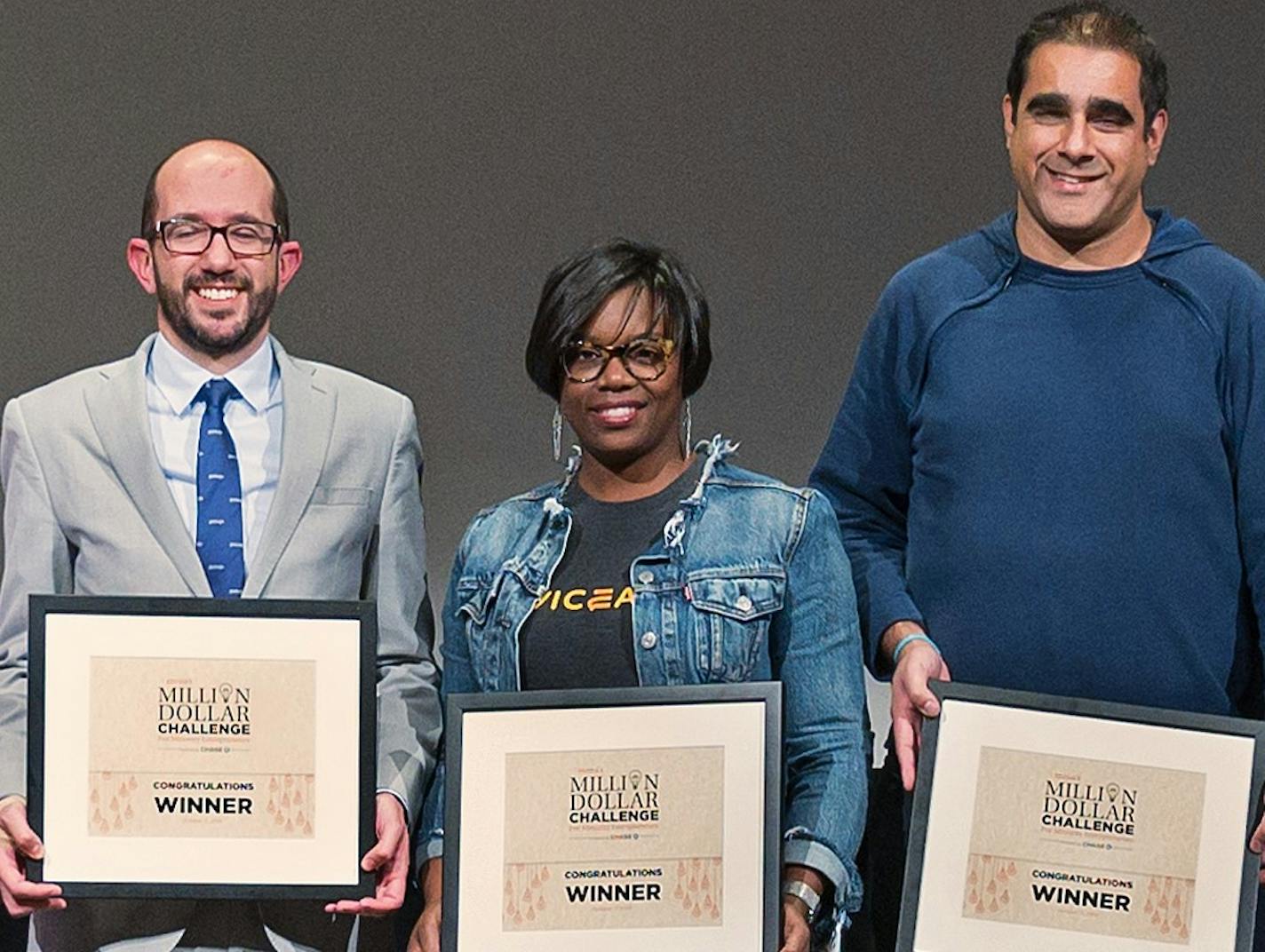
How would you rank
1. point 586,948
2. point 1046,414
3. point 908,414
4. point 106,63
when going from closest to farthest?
point 586,948 < point 1046,414 < point 908,414 < point 106,63

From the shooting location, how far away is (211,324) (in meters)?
2.65

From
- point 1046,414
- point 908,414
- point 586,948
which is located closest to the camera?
point 586,948

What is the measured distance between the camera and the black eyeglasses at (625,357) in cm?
250

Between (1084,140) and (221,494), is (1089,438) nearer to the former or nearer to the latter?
(1084,140)

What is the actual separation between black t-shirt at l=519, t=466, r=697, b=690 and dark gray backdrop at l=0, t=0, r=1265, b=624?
1.45 metres

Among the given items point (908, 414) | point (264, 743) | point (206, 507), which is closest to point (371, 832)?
point (264, 743)

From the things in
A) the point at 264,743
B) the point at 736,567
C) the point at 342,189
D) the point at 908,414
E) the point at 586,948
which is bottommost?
the point at 586,948

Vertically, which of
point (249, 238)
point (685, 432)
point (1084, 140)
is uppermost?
point (1084, 140)

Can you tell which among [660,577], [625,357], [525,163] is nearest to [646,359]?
[625,357]

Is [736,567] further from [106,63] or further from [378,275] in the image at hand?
[106,63]

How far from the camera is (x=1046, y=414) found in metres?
2.61

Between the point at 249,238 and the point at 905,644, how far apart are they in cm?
101

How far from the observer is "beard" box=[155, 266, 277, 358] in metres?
2.65

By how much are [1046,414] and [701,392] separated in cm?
146
